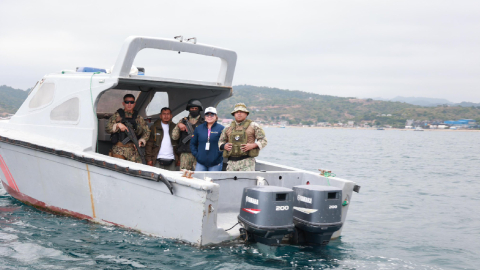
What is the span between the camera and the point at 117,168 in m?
6.30

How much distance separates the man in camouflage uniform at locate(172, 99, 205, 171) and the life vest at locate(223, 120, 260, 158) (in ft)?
3.39

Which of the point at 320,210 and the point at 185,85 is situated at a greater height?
the point at 185,85

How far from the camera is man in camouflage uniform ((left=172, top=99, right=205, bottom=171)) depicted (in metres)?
7.52

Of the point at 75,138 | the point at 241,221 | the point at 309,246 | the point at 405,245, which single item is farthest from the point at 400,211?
the point at 75,138

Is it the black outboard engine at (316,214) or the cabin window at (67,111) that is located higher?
the cabin window at (67,111)

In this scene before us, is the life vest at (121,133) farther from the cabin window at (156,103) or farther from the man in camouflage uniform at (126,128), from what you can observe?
the cabin window at (156,103)

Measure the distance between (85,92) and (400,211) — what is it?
734 centimetres

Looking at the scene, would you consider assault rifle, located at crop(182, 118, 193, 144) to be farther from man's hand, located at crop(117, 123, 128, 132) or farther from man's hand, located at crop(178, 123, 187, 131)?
man's hand, located at crop(117, 123, 128, 132)

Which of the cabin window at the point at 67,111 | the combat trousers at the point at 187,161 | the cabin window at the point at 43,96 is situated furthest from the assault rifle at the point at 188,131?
the cabin window at the point at 43,96

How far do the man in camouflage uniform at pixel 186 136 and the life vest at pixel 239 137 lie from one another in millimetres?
1035

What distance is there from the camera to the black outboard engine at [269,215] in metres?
5.17

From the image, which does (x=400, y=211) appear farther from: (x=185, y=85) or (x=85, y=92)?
(x=85, y=92)

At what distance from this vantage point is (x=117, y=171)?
6.36 meters

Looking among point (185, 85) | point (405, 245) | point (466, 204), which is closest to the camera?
point (405, 245)
